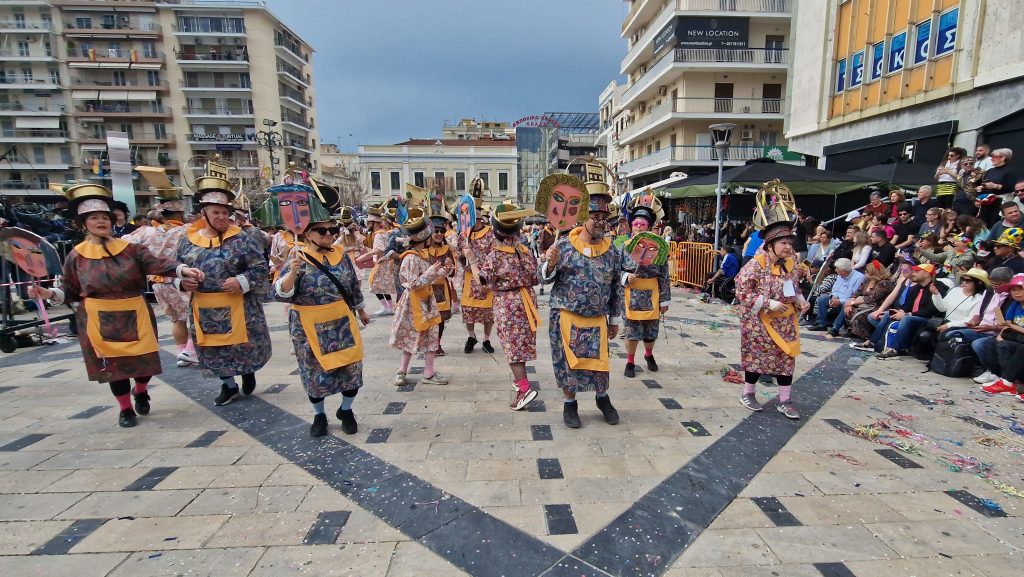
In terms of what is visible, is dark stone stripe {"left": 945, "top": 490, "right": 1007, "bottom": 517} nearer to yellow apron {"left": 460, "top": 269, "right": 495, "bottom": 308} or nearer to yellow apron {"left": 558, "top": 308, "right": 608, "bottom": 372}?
yellow apron {"left": 558, "top": 308, "right": 608, "bottom": 372}

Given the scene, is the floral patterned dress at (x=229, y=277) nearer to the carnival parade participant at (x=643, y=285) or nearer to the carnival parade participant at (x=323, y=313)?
the carnival parade participant at (x=323, y=313)

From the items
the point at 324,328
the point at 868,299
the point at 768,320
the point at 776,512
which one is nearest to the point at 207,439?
the point at 324,328

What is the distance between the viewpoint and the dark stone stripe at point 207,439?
3.81 metres

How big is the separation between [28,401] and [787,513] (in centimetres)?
688

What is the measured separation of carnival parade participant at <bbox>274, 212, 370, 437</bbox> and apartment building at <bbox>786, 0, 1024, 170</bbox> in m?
13.5

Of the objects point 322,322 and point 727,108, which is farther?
point 727,108

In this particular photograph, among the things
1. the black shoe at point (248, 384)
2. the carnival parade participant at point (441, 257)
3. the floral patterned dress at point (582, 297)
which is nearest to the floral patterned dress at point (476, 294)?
the carnival parade participant at point (441, 257)

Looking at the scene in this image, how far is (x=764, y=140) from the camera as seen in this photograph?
2550cm

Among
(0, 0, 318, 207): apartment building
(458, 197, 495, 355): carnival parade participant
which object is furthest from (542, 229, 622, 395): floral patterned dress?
(0, 0, 318, 207): apartment building

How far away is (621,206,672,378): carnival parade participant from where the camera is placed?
16.4ft

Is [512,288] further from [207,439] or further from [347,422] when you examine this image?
[207,439]

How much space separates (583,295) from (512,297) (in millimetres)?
784

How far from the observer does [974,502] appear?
2953mm

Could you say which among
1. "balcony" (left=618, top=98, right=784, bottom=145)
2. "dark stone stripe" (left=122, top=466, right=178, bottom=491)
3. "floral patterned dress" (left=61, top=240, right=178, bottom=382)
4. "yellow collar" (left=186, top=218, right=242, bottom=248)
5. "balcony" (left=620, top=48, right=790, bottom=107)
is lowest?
"dark stone stripe" (left=122, top=466, right=178, bottom=491)
